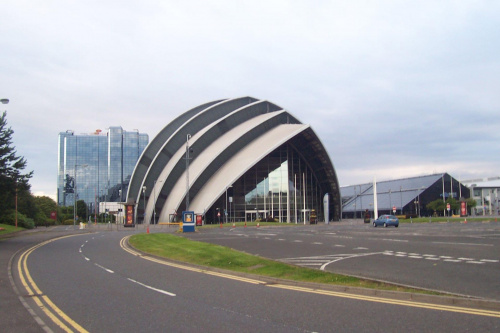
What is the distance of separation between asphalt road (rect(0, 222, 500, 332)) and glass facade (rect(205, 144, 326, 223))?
200 feet

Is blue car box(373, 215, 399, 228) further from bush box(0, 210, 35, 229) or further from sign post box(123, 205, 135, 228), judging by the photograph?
bush box(0, 210, 35, 229)

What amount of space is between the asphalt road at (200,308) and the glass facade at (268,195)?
60.9 metres

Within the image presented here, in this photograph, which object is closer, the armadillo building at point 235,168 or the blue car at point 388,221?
the blue car at point 388,221

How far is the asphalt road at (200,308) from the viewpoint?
7367 millimetres

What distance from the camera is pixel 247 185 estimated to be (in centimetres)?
7662

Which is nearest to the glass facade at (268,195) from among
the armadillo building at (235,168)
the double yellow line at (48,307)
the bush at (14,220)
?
the armadillo building at (235,168)

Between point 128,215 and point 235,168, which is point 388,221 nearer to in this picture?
point 235,168

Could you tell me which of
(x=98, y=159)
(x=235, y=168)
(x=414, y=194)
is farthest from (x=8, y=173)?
Result: (x=98, y=159)

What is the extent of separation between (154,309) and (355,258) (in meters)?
9.78

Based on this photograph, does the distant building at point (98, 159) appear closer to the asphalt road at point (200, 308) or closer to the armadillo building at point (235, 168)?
the armadillo building at point (235, 168)

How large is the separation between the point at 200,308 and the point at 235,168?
63.0 metres

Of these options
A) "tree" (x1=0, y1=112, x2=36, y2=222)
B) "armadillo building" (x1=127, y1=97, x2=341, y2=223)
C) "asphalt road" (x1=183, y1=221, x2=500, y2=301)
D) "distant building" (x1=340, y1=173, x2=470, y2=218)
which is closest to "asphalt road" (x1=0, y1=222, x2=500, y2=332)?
"asphalt road" (x1=183, y1=221, x2=500, y2=301)

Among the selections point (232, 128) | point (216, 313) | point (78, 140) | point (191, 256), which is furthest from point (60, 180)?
point (216, 313)

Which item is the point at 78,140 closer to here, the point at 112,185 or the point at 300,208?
the point at 112,185
